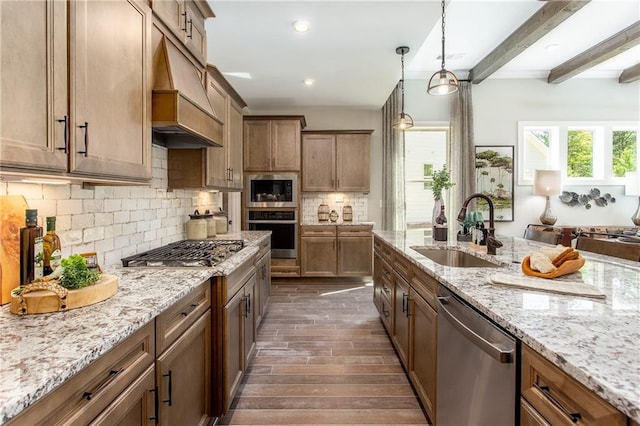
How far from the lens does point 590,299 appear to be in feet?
3.83

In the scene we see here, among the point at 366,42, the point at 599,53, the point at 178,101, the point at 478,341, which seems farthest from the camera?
the point at 599,53

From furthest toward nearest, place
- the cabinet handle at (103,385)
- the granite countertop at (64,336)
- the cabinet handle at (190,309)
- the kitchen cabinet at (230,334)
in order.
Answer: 1. the kitchen cabinet at (230,334)
2. the cabinet handle at (190,309)
3. the cabinet handle at (103,385)
4. the granite countertop at (64,336)

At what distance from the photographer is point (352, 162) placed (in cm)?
533

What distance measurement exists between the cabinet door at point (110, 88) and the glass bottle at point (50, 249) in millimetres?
305

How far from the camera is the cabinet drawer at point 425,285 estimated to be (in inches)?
66.8

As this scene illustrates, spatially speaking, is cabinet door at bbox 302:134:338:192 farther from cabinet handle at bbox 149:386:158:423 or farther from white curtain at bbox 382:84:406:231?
cabinet handle at bbox 149:386:158:423

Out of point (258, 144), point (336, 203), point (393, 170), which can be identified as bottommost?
point (336, 203)

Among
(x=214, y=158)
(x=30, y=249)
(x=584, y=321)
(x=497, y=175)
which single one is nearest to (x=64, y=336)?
(x=30, y=249)

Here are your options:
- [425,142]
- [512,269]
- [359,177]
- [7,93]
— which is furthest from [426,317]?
[425,142]

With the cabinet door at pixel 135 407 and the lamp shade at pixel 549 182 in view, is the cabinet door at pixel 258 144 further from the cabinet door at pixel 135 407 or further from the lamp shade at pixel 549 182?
the lamp shade at pixel 549 182

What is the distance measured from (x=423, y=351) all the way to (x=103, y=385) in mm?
1617

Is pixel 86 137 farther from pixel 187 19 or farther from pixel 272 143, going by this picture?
pixel 272 143

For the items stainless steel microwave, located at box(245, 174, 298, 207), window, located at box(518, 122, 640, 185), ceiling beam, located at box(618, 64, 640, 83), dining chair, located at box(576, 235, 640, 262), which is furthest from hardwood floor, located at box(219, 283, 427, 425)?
ceiling beam, located at box(618, 64, 640, 83)

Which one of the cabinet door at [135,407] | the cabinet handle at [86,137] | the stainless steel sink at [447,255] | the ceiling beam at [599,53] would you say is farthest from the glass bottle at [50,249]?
the ceiling beam at [599,53]
